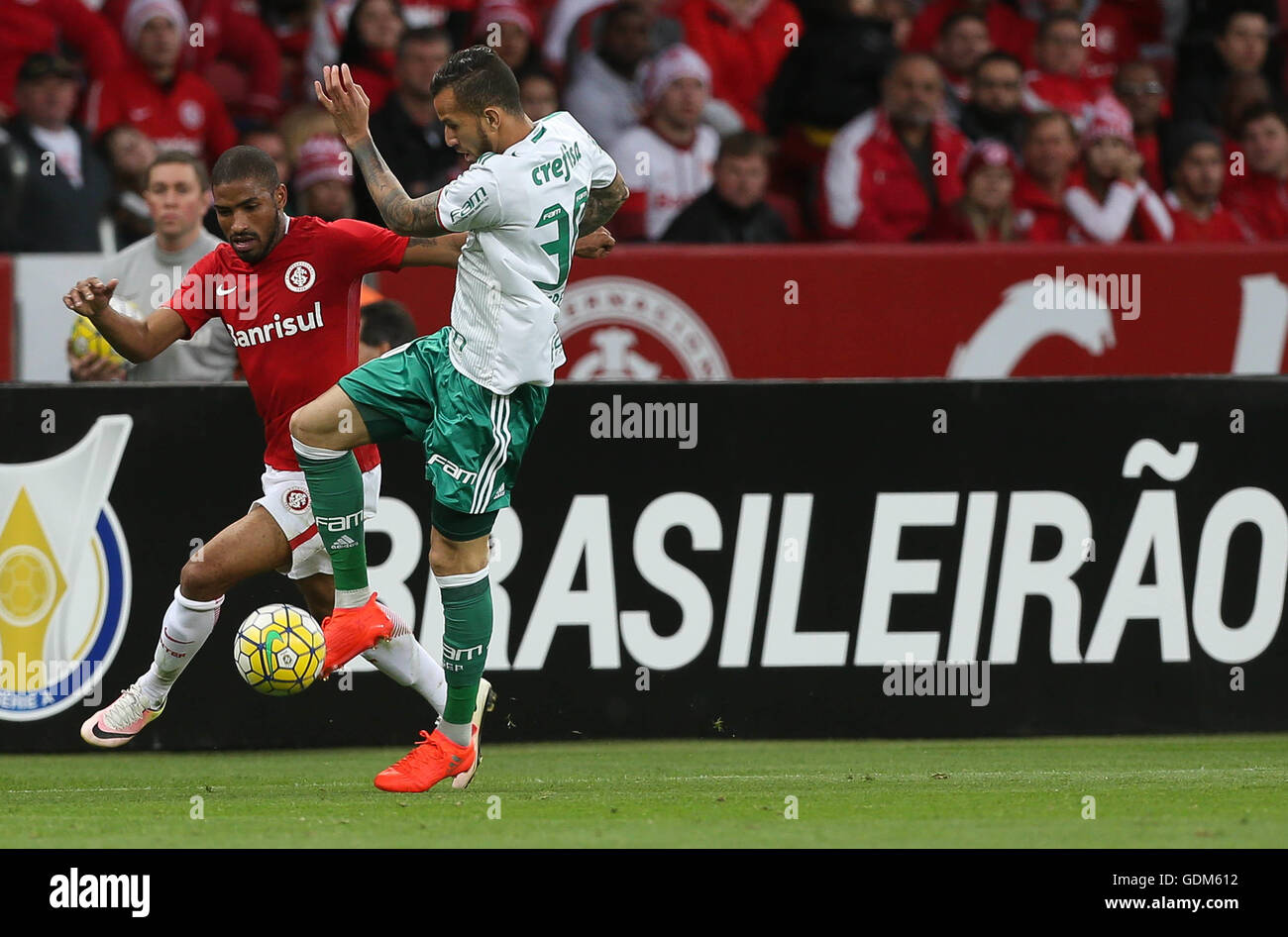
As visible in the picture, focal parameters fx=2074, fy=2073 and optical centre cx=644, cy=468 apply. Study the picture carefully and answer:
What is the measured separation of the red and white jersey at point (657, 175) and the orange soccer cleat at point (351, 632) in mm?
4800

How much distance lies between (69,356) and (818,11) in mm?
5327

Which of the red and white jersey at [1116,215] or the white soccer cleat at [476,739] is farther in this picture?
the red and white jersey at [1116,215]

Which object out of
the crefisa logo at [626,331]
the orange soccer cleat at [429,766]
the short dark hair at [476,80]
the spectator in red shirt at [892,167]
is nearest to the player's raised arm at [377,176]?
the short dark hair at [476,80]

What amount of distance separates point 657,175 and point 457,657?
17.1 ft

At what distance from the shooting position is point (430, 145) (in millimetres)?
10633

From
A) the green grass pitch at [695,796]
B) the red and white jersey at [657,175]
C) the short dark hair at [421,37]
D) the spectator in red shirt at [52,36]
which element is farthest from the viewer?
the red and white jersey at [657,175]

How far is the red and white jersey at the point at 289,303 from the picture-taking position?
667 cm

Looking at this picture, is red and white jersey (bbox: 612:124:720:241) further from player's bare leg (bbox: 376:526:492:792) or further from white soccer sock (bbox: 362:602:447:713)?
player's bare leg (bbox: 376:526:492:792)

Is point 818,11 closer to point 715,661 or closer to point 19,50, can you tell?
point 19,50

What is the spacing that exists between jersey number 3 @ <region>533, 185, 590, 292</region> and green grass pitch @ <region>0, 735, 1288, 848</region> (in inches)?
63.1

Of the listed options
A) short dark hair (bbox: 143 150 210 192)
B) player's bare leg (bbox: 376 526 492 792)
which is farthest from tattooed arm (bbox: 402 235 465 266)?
short dark hair (bbox: 143 150 210 192)

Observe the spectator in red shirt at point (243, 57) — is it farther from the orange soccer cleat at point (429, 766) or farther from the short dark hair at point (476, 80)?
the orange soccer cleat at point (429, 766)

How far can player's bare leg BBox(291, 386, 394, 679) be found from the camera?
6.21 metres

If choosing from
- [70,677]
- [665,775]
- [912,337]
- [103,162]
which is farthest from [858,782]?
[103,162]
